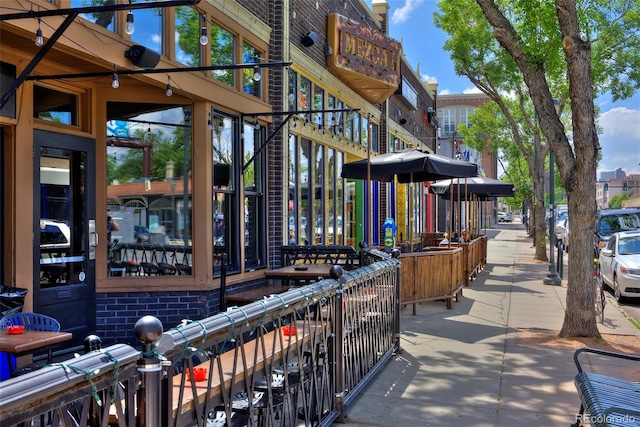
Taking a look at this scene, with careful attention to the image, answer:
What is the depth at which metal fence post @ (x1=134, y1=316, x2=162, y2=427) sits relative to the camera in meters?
2.18

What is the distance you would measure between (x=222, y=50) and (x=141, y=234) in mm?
2839

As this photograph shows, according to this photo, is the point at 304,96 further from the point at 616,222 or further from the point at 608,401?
the point at 616,222

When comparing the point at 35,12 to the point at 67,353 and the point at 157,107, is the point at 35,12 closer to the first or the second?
the point at 157,107

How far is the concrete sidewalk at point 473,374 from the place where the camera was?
198 inches

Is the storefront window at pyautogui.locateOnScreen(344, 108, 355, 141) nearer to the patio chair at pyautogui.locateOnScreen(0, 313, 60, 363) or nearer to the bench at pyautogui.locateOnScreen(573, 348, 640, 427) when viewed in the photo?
the patio chair at pyautogui.locateOnScreen(0, 313, 60, 363)

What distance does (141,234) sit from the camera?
286 inches

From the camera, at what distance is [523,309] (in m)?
10.7

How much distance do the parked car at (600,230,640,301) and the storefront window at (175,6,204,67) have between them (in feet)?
27.1

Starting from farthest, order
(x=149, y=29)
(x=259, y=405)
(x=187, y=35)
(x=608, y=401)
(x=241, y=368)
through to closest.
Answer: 1. (x=187, y=35)
2. (x=149, y=29)
3. (x=608, y=401)
4. (x=259, y=405)
5. (x=241, y=368)

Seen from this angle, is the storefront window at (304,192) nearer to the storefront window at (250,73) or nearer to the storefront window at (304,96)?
the storefront window at (304,96)

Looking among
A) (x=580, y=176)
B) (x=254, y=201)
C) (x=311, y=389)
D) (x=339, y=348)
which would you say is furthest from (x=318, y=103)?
(x=311, y=389)

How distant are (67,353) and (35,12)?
350cm

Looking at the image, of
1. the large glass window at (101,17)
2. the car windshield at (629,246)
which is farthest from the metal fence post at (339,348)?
the car windshield at (629,246)

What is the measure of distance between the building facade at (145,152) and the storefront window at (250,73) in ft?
0.11
